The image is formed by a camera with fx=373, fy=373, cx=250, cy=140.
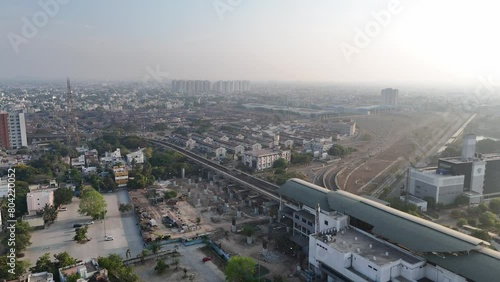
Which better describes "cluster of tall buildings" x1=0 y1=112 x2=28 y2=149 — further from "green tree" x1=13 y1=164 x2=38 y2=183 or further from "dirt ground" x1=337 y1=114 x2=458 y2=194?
"dirt ground" x1=337 y1=114 x2=458 y2=194

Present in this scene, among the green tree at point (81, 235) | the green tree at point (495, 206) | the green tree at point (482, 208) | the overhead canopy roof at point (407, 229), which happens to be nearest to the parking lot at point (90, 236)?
the green tree at point (81, 235)

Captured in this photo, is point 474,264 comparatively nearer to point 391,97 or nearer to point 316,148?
point 316,148

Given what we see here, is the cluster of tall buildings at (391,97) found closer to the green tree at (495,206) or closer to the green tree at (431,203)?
the green tree at (495,206)

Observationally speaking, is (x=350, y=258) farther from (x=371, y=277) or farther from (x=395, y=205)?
(x=395, y=205)

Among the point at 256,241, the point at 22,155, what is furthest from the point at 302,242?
the point at 22,155

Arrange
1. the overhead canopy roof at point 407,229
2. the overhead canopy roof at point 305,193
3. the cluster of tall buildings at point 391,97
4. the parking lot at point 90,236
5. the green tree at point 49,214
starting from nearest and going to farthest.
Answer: the overhead canopy roof at point 407,229 → the overhead canopy roof at point 305,193 → the parking lot at point 90,236 → the green tree at point 49,214 → the cluster of tall buildings at point 391,97

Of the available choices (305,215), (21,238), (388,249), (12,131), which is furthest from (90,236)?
(12,131)

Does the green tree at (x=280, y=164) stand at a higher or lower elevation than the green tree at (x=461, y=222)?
higher

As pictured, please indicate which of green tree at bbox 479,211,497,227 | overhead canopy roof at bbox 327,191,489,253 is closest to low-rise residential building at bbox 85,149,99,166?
overhead canopy roof at bbox 327,191,489,253

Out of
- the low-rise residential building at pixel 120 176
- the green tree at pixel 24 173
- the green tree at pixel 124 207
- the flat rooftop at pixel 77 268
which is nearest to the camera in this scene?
the flat rooftop at pixel 77 268
